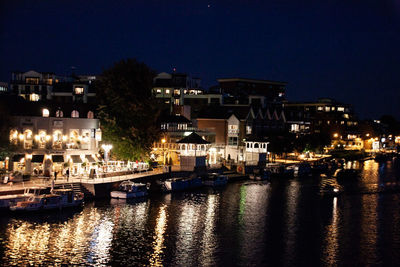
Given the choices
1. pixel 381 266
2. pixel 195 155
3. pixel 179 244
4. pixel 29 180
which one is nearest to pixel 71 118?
pixel 29 180

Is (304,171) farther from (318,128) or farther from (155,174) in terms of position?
(318,128)

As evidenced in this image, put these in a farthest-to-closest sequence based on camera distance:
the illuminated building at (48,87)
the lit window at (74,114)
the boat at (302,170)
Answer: the illuminated building at (48,87) → the boat at (302,170) → the lit window at (74,114)

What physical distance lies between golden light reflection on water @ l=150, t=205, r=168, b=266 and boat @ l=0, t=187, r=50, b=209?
12037mm

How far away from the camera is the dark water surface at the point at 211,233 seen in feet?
112

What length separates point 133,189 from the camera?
176ft

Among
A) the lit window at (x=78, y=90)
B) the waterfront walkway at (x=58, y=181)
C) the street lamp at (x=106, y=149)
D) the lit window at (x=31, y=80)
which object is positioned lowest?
the waterfront walkway at (x=58, y=181)

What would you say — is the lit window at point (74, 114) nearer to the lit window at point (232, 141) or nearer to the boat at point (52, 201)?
the boat at point (52, 201)

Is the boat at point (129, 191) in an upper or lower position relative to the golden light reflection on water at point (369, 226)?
upper

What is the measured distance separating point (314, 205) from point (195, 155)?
22020 millimetres

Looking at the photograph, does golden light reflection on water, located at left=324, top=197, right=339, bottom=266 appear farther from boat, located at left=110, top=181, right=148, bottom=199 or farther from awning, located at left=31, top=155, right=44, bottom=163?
awning, located at left=31, top=155, right=44, bottom=163

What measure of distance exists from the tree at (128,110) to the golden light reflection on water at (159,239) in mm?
14114

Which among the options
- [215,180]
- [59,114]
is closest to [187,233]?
[215,180]

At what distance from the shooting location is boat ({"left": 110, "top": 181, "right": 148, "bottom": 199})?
5244cm

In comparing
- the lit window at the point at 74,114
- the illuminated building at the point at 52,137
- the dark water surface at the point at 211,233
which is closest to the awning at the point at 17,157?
the illuminated building at the point at 52,137
